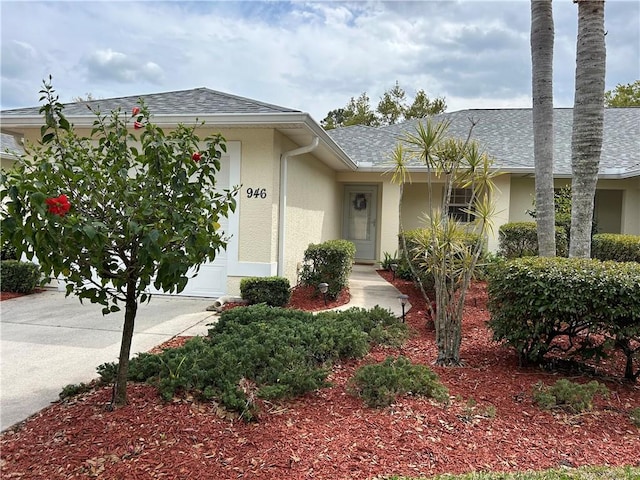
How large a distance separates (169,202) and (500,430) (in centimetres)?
284

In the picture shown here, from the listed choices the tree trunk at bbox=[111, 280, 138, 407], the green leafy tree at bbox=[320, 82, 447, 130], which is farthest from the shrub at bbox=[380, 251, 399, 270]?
the green leafy tree at bbox=[320, 82, 447, 130]

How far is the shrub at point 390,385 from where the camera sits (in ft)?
11.4

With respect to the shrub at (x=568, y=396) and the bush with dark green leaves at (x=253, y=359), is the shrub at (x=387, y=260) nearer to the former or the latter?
the bush with dark green leaves at (x=253, y=359)

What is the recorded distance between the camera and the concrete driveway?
12.2ft

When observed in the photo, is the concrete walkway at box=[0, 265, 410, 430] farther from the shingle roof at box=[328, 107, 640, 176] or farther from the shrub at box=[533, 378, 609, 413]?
the shingle roof at box=[328, 107, 640, 176]

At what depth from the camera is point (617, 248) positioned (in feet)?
29.9

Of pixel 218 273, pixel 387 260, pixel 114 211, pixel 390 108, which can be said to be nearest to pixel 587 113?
pixel 114 211

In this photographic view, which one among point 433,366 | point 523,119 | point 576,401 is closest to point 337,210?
point 523,119

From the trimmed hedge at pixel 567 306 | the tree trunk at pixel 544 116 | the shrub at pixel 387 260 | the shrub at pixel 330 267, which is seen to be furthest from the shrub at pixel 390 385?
the shrub at pixel 387 260

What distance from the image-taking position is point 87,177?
2.76m

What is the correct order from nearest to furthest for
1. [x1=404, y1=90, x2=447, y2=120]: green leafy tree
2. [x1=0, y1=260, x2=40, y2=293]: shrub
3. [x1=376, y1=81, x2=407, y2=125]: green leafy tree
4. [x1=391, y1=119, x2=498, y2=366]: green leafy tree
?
[x1=391, y1=119, x2=498, y2=366]: green leafy tree
[x1=0, y1=260, x2=40, y2=293]: shrub
[x1=404, y1=90, x2=447, y2=120]: green leafy tree
[x1=376, y1=81, x2=407, y2=125]: green leafy tree

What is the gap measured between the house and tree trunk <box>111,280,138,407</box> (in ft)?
5.23

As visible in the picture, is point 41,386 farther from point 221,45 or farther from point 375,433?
point 221,45

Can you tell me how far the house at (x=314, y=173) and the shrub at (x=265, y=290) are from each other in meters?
0.39
